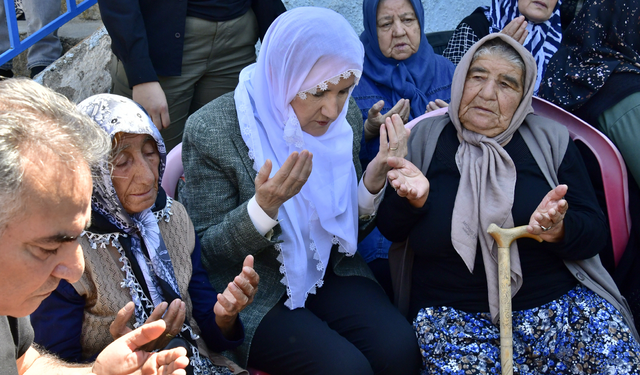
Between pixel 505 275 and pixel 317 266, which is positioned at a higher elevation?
pixel 505 275

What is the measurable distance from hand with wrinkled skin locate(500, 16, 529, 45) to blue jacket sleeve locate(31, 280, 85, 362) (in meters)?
2.54

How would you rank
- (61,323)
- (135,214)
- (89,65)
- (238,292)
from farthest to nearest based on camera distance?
(89,65) → (135,214) → (238,292) → (61,323)

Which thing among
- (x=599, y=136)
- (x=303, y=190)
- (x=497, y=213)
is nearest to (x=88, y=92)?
(x=303, y=190)

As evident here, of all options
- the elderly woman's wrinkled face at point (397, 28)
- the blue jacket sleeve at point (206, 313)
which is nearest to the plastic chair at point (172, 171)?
the blue jacket sleeve at point (206, 313)

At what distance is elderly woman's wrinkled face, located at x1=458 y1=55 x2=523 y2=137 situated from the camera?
258 centimetres

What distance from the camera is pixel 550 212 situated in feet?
7.16

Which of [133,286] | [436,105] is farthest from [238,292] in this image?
[436,105]

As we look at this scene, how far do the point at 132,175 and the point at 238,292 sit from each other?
1.79 feet

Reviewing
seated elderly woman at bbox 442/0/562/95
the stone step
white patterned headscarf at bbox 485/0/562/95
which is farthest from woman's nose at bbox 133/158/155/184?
the stone step

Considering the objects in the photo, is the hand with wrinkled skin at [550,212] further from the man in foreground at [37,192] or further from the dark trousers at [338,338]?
the man in foreground at [37,192]

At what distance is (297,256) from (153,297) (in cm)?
61

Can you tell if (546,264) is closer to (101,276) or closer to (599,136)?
(599,136)

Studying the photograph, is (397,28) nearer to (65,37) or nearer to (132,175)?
(132,175)

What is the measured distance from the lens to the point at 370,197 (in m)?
2.56
